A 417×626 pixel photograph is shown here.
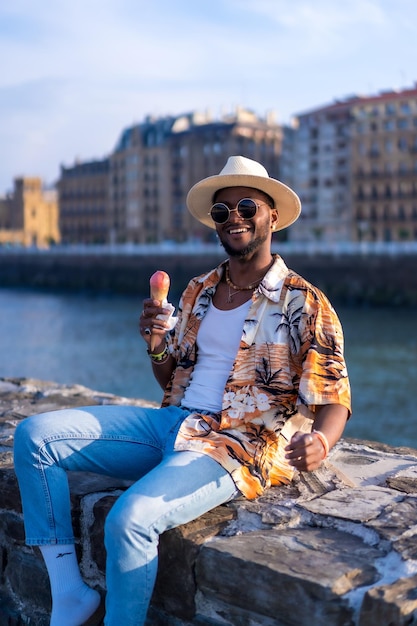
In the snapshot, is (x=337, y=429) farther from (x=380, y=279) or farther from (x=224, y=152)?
(x=224, y=152)

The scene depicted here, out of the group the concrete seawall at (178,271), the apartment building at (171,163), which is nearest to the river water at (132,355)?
the concrete seawall at (178,271)

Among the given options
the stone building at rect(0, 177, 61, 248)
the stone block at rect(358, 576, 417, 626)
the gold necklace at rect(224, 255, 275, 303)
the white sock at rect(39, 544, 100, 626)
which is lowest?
the white sock at rect(39, 544, 100, 626)

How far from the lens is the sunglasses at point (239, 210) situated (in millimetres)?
3771

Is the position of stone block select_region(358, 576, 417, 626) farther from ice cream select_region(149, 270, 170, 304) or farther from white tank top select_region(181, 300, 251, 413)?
ice cream select_region(149, 270, 170, 304)

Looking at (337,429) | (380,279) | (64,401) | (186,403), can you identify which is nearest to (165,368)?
(186,403)

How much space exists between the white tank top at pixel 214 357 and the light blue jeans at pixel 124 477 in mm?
101

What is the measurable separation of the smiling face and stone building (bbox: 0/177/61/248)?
122630 mm

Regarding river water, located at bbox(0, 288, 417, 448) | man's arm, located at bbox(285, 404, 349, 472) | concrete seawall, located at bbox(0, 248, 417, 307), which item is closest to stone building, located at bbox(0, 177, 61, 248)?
concrete seawall, located at bbox(0, 248, 417, 307)

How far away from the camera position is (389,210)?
78625 mm

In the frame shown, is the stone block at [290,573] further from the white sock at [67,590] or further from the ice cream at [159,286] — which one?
the ice cream at [159,286]

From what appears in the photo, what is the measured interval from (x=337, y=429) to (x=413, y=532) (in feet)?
1.53

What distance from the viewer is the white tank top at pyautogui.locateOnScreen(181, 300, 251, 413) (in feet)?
12.2

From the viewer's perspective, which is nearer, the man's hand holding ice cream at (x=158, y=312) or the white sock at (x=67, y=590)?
the white sock at (x=67, y=590)

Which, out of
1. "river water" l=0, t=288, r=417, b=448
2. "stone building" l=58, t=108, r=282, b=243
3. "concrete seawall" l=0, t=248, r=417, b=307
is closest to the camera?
"river water" l=0, t=288, r=417, b=448
